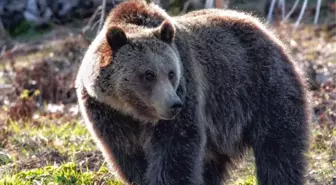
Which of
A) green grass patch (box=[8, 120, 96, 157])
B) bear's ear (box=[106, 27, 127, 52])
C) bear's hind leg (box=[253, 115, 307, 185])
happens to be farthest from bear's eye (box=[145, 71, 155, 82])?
green grass patch (box=[8, 120, 96, 157])

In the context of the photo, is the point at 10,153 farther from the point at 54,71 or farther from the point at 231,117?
the point at 54,71

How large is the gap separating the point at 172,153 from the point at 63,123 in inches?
168

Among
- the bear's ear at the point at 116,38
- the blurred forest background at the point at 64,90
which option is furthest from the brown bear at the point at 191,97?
the blurred forest background at the point at 64,90

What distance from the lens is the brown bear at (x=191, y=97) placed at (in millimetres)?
5828

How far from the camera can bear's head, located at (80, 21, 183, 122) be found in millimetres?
5785

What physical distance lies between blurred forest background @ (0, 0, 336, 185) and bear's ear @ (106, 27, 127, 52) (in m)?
1.46

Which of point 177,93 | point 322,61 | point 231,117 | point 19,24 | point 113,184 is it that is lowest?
point 19,24

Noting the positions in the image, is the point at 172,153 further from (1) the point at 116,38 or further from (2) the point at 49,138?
(2) the point at 49,138

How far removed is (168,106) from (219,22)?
5.37ft

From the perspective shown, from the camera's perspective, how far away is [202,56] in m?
6.54

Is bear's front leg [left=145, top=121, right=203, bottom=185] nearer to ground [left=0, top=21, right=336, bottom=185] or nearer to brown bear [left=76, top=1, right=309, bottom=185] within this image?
brown bear [left=76, top=1, right=309, bottom=185]

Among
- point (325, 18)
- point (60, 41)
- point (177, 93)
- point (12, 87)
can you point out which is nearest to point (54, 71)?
point (12, 87)

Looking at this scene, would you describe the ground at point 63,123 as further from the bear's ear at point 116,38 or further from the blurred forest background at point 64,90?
the bear's ear at point 116,38

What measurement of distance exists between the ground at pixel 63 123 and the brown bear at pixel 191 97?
594 mm
